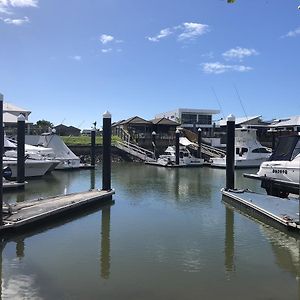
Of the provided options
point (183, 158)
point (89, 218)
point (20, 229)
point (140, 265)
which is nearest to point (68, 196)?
point (89, 218)

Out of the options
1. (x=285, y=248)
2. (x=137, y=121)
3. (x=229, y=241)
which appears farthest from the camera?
(x=137, y=121)

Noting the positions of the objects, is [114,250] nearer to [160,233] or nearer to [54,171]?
[160,233]

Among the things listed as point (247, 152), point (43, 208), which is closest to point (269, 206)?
point (43, 208)

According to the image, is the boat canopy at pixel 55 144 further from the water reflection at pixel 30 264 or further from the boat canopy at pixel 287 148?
the water reflection at pixel 30 264

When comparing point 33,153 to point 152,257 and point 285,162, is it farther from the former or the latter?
point 152,257

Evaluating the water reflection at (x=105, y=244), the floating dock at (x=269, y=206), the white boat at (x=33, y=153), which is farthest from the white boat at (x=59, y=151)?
the floating dock at (x=269, y=206)

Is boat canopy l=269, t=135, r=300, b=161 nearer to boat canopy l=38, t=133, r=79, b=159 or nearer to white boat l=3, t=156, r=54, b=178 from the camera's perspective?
white boat l=3, t=156, r=54, b=178

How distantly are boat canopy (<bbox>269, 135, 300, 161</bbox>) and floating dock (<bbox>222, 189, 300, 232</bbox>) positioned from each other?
2335 mm

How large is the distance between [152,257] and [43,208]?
5919mm

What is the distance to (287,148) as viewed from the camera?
64.2 feet

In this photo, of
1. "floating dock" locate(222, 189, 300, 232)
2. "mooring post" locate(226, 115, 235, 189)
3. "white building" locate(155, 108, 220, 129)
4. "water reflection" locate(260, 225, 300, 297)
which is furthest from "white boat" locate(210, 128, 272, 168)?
"white building" locate(155, 108, 220, 129)

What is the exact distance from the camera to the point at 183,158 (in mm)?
45781

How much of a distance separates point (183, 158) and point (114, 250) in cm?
3441

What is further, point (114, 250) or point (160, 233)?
point (160, 233)
